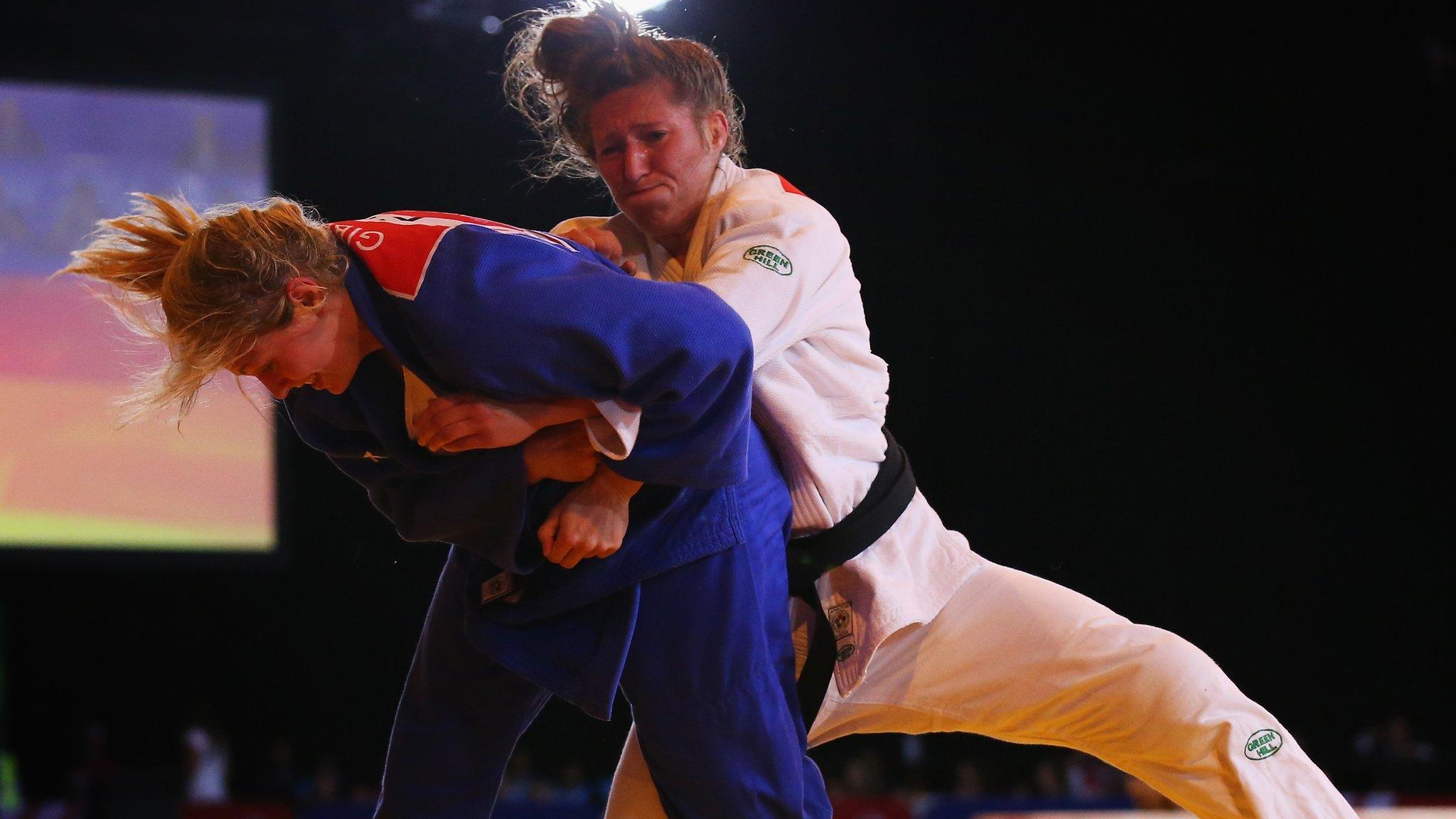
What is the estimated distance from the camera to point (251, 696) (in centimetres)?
677

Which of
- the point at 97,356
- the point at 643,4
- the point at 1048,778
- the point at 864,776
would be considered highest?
the point at 643,4

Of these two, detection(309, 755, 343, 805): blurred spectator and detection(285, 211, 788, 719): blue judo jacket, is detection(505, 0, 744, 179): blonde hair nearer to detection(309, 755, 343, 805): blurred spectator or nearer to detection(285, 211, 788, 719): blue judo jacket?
detection(285, 211, 788, 719): blue judo jacket

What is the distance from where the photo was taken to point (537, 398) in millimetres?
→ 1347

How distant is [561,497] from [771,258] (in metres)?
0.37

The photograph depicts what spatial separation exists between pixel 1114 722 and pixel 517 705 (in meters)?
0.74

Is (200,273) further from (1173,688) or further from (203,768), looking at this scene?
(203,768)

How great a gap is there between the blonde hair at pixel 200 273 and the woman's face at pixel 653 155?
453 millimetres

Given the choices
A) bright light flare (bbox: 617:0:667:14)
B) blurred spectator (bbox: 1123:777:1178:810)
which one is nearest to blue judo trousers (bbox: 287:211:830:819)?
bright light flare (bbox: 617:0:667:14)

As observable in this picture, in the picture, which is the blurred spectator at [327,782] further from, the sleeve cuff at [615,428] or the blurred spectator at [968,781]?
the sleeve cuff at [615,428]

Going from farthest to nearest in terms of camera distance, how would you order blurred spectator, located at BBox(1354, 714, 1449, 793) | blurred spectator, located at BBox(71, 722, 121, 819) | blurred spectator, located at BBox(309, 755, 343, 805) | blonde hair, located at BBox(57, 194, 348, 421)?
blurred spectator, located at BBox(309, 755, 343, 805)
blurred spectator, located at BBox(1354, 714, 1449, 793)
blurred spectator, located at BBox(71, 722, 121, 819)
blonde hair, located at BBox(57, 194, 348, 421)

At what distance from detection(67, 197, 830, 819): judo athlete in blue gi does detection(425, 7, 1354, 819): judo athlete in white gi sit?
0.13m

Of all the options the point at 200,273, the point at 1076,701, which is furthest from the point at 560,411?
the point at 1076,701

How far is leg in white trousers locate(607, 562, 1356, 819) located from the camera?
5.13 ft

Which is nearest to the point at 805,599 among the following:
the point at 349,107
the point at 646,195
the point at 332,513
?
the point at 646,195
